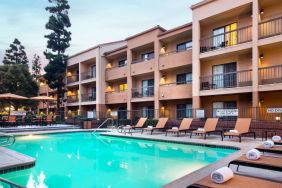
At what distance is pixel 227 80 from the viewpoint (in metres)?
15.9

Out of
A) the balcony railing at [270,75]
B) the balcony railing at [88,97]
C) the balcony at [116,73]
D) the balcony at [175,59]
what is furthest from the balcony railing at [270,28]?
the balcony railing at [88,97]

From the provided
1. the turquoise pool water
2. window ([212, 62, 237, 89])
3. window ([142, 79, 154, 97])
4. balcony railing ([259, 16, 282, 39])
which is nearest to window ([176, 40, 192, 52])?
window ([212, 62, 237, 89])

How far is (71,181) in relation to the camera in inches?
247

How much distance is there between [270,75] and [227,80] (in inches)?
106

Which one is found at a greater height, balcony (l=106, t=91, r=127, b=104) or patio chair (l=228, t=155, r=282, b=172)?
balcony (l=106, t=91, r=127, b=104)

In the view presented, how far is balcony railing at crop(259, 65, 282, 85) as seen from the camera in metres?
13.8

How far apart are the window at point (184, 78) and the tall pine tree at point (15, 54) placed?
2798 centimetres

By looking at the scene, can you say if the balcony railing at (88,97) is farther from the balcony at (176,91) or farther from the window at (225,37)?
the window at (225,37)

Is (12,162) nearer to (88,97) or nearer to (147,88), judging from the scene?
(147,88)

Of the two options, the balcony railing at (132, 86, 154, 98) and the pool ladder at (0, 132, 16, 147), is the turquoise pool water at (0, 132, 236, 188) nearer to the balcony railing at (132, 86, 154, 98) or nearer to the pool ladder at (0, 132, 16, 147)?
the pool ladder at (0, 132, 16, 147)

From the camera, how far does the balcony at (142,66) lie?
20513mm

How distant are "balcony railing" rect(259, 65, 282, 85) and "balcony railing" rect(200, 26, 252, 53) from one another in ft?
7.35

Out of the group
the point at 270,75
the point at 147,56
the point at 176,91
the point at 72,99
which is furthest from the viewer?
the point at 72,99

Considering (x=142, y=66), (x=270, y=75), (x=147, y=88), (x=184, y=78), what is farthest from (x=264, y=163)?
(x=147, y=88)
